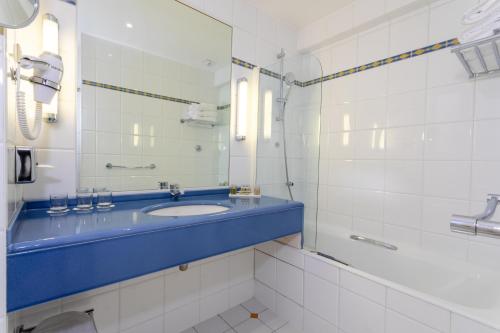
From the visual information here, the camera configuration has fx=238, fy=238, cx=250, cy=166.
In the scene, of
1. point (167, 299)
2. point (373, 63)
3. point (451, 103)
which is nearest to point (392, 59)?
point (373, 63)

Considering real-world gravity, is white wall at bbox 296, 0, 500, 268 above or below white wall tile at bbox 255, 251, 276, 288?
above

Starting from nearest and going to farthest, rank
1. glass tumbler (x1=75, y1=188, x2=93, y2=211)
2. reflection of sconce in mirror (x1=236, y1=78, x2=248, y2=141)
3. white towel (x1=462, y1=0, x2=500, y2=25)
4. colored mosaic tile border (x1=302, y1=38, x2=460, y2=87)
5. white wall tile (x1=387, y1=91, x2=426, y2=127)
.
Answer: white towel (x1=462, y1=0, x2=500, y2=25) → glass tumbler (x1=75, y1=188, x2=93, y2=211) → colored mosaic tile border (x1=302, y1=38, x2=460, y2=87) → white wall tile (x1=387, y1=91, x2=426, y2=127) → reflection of sconce in mirror (x1=236, y1=78, x2=248, y2=141)

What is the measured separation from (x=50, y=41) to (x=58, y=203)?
0.73 m

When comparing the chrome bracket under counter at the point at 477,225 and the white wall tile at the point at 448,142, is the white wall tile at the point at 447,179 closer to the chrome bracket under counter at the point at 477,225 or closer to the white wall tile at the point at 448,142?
the white wall tile at the point at 448,142

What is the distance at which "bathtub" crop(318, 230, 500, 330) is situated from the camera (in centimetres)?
104

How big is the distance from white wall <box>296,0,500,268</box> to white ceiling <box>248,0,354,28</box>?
282 millimetres

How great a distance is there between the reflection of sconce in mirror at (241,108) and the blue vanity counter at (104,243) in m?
0.77

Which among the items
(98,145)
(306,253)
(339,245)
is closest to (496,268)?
(339,245)

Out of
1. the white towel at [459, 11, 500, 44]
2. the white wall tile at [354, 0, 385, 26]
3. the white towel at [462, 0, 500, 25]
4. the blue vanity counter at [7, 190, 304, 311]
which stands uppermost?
the white wall tile at [354, 0, 385, 26]

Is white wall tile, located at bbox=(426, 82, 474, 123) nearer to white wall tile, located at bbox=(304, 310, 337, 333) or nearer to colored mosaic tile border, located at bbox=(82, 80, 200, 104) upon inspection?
white wall tile, located at bbox=(304, 310, 337, 333)

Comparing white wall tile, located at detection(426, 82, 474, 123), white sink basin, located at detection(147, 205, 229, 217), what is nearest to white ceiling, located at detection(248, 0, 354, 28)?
white wall tile, located at detection(426, 82, 474, 123)

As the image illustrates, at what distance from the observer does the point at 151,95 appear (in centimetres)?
147

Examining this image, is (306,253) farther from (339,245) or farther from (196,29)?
(196,29)

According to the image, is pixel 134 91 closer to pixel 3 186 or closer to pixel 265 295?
pixel 3 186
